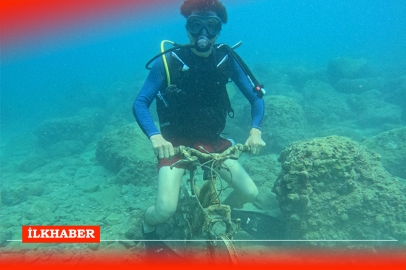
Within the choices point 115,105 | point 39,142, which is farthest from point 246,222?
point 115,105

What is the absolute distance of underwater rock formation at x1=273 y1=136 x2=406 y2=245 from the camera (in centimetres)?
294

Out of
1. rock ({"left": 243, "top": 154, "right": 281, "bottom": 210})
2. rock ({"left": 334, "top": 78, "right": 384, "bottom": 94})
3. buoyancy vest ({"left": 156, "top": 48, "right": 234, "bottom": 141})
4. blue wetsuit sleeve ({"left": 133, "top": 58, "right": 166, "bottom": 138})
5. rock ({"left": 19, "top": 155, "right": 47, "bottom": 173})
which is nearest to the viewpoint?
blue wetsuit sleeve ({"left": 133, "top": 58, "right": 166, "bottom": 138})

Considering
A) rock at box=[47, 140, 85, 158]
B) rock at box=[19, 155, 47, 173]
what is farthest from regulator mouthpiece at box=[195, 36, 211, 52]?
rock at box=[47, 140, 85, 158]

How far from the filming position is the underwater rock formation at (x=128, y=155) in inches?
221

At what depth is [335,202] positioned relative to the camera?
2.98 metres

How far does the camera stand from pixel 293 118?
7.74 metres

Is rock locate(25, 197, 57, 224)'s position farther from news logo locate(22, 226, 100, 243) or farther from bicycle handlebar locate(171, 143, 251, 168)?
bicycle handlebar locate(171, 143, 251, 168)

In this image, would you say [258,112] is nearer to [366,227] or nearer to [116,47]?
[366,227]

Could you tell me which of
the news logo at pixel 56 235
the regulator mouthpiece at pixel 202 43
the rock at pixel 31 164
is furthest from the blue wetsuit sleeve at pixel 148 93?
the rock at pixel 31 164

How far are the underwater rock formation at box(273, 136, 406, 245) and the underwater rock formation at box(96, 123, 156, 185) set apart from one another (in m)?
3.85

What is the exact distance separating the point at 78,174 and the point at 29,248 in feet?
12.9

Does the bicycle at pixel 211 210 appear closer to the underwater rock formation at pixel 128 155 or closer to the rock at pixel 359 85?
the underwater rock formation at pixel 128 155

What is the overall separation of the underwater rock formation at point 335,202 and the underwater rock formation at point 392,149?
2.02 meters

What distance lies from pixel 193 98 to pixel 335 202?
2.59 metres
